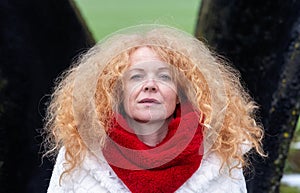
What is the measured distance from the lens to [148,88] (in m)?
3.21

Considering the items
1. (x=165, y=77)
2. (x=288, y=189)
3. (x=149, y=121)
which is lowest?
(x=288, y=189)

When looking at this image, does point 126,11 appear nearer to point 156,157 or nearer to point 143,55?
point 143,55

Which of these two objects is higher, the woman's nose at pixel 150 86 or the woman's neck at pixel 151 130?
the woman's nose at pixel 150 86

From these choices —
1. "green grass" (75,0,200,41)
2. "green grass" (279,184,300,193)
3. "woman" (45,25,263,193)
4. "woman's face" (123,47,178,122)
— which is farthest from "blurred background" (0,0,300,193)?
"green grass" (279,184,300,193)

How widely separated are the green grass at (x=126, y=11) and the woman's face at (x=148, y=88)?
1.54 m

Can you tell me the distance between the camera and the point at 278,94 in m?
4.43

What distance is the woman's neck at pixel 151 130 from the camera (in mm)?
3311

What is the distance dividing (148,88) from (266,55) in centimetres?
125

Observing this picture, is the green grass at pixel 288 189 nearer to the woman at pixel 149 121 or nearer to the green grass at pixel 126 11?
the green grass at pixel 126 11

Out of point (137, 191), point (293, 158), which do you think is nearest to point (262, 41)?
point (137, 191)

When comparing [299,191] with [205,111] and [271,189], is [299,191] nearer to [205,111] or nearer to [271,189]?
[271,189]

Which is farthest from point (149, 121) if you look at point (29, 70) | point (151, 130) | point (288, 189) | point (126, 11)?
point (288, 189)

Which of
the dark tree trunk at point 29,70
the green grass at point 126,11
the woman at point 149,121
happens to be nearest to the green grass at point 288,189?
the green grass at point 126,11

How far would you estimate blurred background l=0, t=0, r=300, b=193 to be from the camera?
4.30 metres
